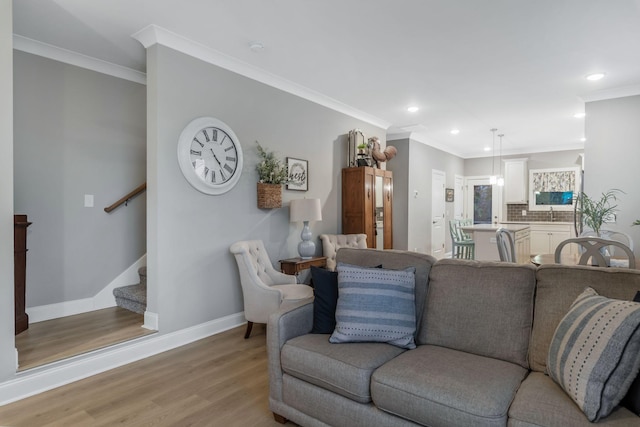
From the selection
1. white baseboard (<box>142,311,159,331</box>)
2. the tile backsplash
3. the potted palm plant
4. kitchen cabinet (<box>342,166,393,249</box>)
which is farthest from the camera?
the tile backsplash

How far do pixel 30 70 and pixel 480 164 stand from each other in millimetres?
9256

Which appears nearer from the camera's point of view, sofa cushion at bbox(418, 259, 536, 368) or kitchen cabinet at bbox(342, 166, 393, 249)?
sofa cushion at bbox(418, 259, 536, 368)

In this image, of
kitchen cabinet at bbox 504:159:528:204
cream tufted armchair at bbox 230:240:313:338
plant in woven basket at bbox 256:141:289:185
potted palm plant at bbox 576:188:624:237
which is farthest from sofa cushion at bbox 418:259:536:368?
kitchen cabinet at bbox 504:159:528:204

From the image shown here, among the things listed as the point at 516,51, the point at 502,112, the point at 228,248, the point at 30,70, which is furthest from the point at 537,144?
the point at 30,70

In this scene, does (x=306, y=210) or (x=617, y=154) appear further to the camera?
(x=617, y=154)

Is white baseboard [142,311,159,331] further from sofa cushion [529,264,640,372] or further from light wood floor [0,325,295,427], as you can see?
sofa cushion [529,264,640,372]

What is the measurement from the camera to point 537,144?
838 cm

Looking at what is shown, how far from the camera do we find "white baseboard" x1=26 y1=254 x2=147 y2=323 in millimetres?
3435

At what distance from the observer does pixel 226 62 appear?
12.0 feet

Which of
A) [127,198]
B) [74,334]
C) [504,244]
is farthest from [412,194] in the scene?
[74,334]

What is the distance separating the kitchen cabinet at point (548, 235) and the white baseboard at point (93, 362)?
25.8ft

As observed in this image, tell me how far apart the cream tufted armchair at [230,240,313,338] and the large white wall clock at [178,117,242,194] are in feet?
2.13

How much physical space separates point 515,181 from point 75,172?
8968 millimetres

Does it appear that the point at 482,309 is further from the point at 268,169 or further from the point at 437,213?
the point at 437,213
